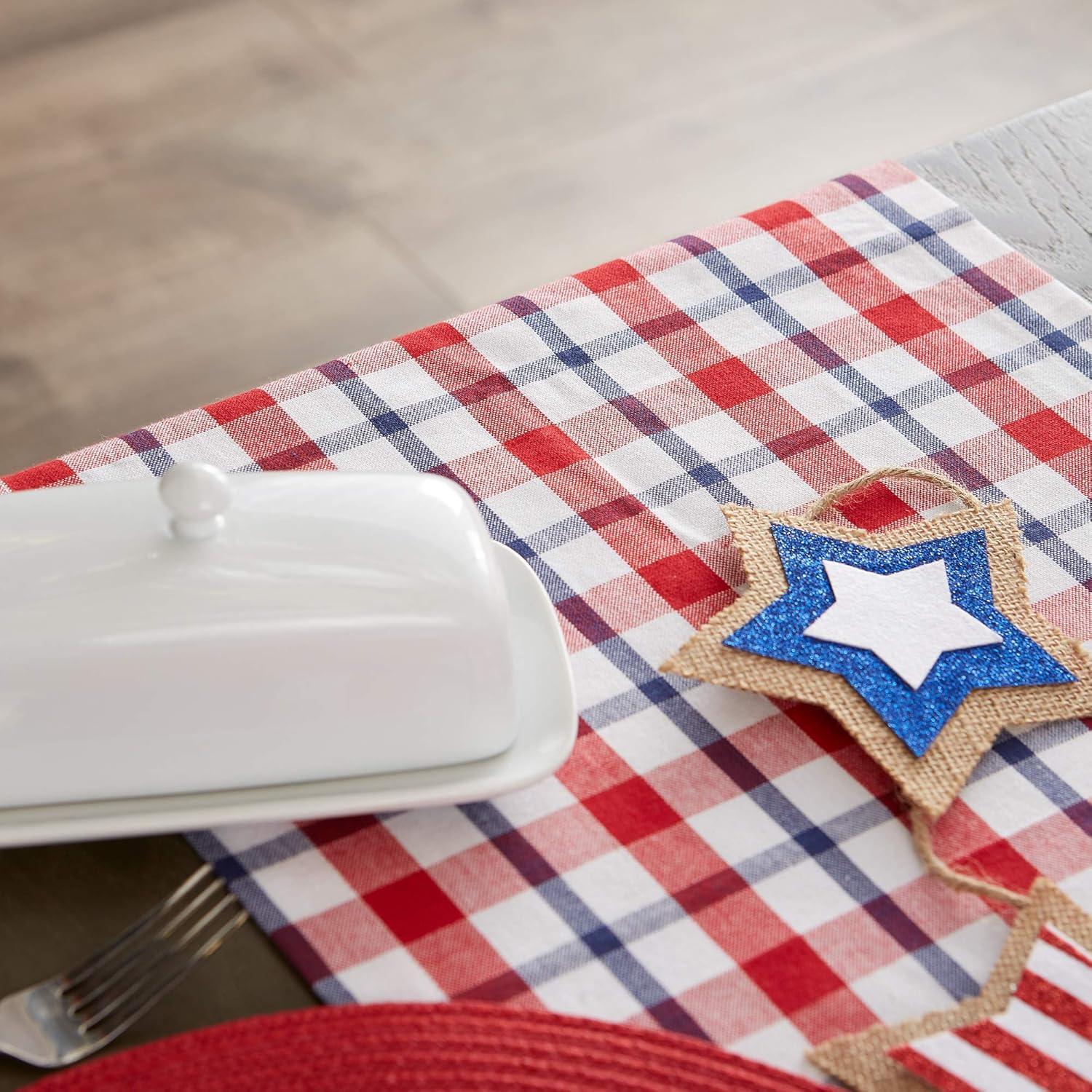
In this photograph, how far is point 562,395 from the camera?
969 mm

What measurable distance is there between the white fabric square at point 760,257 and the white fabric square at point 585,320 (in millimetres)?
116

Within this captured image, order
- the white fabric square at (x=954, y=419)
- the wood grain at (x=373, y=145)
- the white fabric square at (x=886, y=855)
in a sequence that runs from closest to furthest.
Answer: the white fabric square at (x=886, y=855), the white fabric square at (x=954, y=419), the wood grain at (x=373, y=145)

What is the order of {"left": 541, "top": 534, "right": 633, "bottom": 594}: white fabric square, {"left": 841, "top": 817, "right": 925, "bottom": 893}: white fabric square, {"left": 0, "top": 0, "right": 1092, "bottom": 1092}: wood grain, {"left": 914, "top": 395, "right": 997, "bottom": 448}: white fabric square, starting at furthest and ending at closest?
{"left": 0, "top": 0, "right": 1092, "bottom": 1092}: wood grain, {"left": 914, "top": 395, "right": 997, "bottom": 448}: white fabric square, {"left": 541, "top": 534, "right": 633, "bottom": 594}: white fabric square, {"left": 841, "top": 817, "right": 925, "bottom": 893}: white fabric square

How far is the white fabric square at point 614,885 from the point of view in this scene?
2.29 ft

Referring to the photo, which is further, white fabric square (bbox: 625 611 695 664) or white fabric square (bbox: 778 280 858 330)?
white fabric square (bbox: 778 280 858 330)

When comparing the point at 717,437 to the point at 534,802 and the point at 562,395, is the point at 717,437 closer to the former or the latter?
the point at 562,395

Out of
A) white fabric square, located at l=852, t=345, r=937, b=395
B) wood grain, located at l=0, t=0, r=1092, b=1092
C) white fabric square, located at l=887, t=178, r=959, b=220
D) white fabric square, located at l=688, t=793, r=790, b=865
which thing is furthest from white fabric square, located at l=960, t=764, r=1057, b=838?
wood grain, located at l=0, t=0, r=1092, b=1092

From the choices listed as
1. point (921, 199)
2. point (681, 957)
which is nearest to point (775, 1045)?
point (681, 957)

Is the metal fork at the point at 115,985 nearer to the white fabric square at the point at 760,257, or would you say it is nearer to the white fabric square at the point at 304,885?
the white fabric square at the point at 304,885

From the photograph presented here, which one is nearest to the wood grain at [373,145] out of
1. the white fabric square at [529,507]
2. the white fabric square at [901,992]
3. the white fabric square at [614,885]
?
the white fabric square at [529,507]

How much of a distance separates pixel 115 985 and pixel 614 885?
0.24 metres

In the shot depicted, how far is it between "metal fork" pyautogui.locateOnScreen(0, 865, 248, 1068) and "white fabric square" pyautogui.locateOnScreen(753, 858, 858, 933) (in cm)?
26

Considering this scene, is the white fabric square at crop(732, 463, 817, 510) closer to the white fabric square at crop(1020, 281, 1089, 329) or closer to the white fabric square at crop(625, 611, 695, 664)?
the white fabric square at crop(625, 611, 695, 664)

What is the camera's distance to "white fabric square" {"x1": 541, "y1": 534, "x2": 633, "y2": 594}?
0.86 metres
